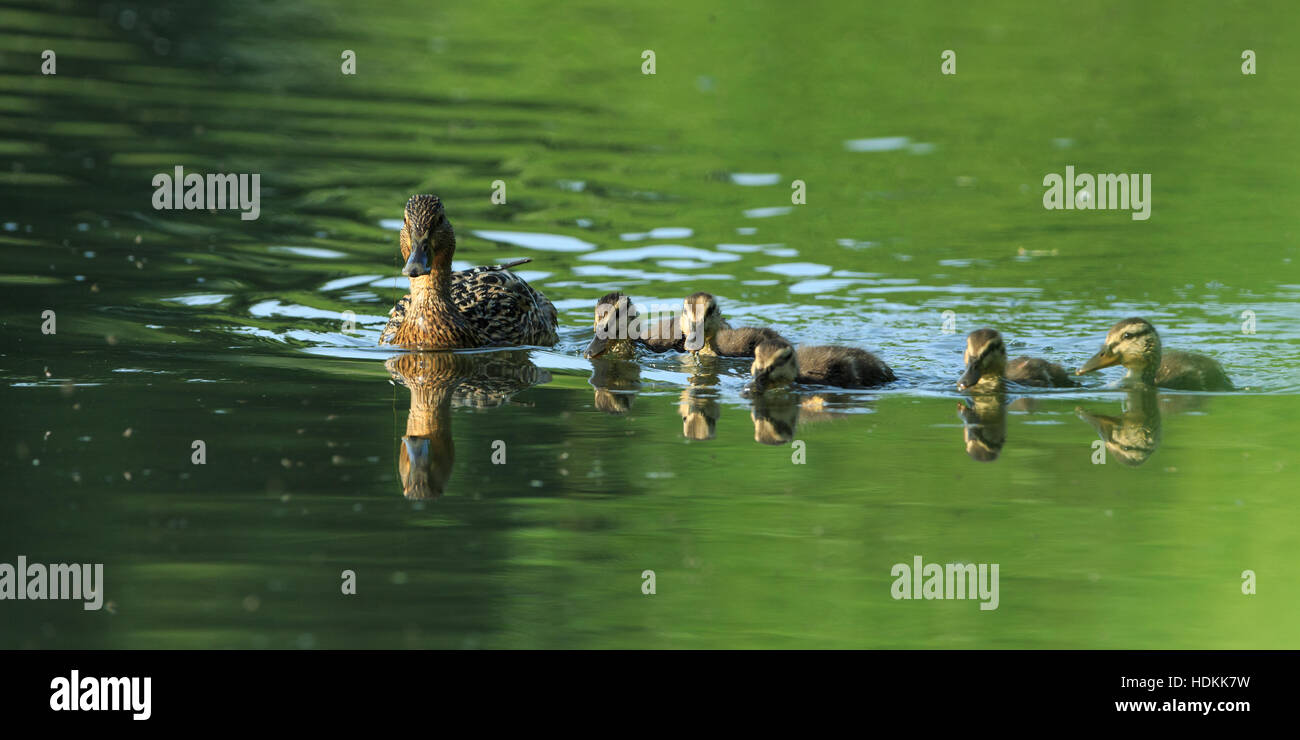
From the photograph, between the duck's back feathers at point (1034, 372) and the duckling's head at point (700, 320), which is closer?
the duck's back feathers at point (1034, 372)

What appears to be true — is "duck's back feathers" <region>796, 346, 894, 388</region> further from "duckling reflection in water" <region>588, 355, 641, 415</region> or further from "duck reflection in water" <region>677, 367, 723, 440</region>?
"duckling reflection in water" <region>588, 355, 641, 415</region>

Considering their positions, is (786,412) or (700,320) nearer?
(786,412)

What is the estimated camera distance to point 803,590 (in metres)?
6.63

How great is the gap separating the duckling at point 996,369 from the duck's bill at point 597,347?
A: 2329mm

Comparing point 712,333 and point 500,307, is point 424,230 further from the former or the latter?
point 712,333

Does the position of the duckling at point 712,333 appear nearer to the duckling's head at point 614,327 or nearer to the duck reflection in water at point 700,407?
the duck reflection in water at point 700,407

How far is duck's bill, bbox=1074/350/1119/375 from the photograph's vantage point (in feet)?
33.5

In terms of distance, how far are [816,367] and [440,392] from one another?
2153mm

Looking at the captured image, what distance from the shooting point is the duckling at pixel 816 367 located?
9930 mm

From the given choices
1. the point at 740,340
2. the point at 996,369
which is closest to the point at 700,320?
the point at 740,340

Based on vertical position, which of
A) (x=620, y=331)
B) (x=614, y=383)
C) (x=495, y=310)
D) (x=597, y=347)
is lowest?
(x=614, y=383)

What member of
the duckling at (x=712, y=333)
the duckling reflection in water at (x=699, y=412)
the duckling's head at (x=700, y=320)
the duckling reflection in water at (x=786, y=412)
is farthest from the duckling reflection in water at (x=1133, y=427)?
the duckling's head at (x=700, y=320)

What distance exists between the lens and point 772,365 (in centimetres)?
991

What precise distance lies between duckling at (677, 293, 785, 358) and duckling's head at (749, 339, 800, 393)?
719 mm
